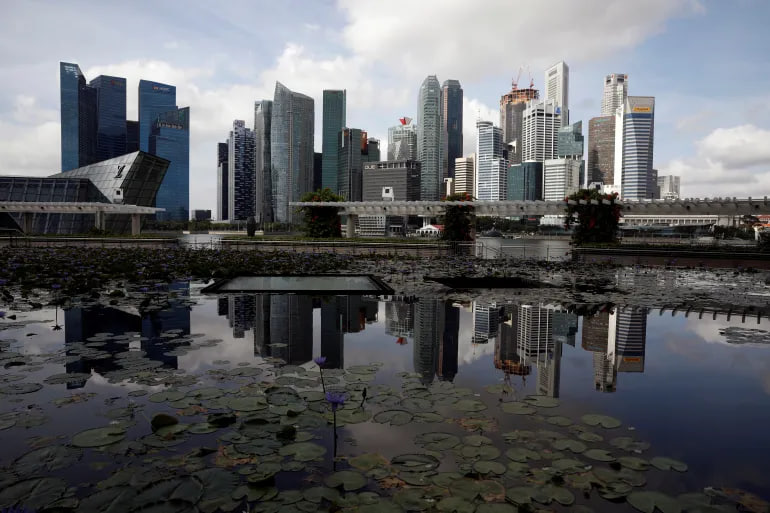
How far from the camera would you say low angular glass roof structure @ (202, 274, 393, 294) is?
12.0 m

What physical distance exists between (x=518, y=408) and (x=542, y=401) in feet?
1.24

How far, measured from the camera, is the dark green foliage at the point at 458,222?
35.3 m

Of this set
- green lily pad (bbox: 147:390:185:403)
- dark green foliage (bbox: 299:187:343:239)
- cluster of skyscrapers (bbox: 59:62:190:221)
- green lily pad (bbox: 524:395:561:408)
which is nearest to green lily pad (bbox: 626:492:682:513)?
green lily pad (bbox: 524:395:561:408)

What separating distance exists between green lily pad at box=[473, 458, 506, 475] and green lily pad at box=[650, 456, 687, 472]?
43.0 inches

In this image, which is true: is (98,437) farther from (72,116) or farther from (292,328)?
(72,116)

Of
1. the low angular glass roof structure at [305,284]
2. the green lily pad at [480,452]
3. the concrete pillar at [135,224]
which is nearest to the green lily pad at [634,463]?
the green lily pad at [480,452]

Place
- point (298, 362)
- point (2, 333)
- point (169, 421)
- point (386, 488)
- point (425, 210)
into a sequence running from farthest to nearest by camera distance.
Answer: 1. point (425, 210)
2. point (2, 333)
3. point (298, 362)
4. point (169, 421)
5. point (386, 488)

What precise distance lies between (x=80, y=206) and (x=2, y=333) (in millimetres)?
41915

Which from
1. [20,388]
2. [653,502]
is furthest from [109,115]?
[653,502]

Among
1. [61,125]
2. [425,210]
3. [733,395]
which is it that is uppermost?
[61,125]

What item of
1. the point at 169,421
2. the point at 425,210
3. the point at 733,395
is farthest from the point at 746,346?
the point at 425,210

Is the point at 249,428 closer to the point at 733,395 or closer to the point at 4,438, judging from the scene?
the point at 4,438

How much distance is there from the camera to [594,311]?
9.51m

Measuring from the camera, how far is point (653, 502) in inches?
103
